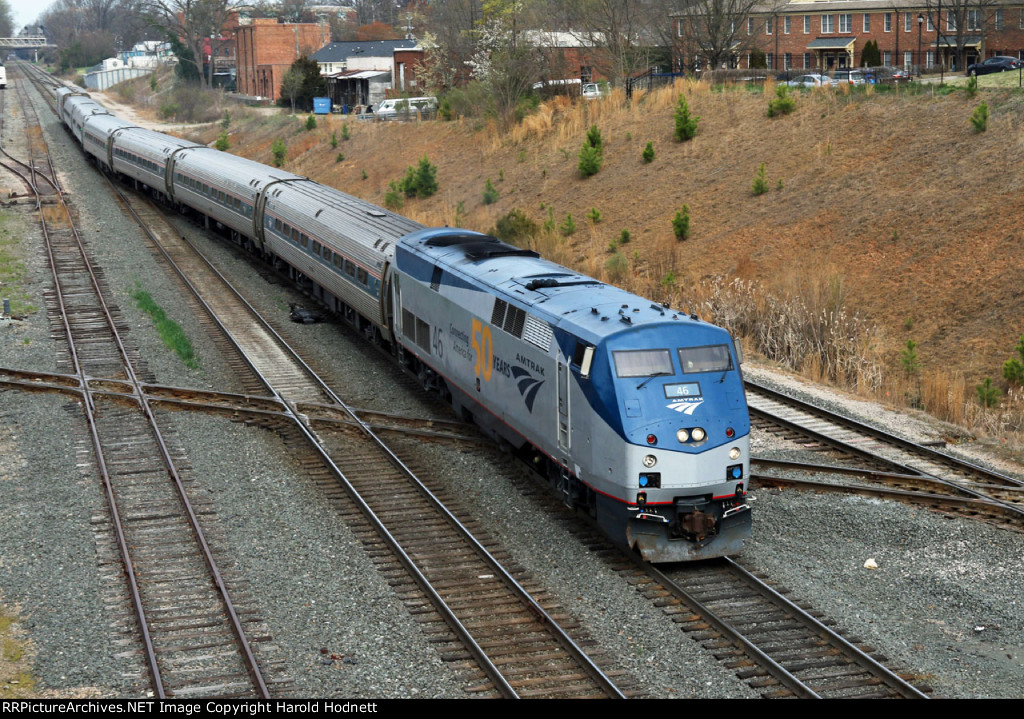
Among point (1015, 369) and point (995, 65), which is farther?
point (995, 65)

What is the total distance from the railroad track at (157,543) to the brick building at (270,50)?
247ft

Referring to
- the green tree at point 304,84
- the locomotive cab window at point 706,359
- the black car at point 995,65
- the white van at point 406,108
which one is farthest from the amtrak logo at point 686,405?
the green tree at point 304,84

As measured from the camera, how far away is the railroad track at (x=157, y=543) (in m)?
11.5

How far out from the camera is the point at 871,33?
207 ft

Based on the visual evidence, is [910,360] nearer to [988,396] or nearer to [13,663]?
[988,396]

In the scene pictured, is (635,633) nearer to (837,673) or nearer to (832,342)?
(837,673)

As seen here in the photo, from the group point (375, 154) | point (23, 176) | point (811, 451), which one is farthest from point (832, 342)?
point (23, 176)

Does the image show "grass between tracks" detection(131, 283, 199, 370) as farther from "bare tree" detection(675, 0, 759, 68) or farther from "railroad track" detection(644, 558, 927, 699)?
"bare tree" detection(675, 0, 759, 68)

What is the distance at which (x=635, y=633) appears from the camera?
1220cm

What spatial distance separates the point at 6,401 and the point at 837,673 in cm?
1662

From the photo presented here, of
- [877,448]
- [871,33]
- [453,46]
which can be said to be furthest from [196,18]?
[877,448]

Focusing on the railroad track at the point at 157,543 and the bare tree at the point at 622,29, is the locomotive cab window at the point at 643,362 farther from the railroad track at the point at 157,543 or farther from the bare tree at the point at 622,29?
the bare tree at the point at 622,29

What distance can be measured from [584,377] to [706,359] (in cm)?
155

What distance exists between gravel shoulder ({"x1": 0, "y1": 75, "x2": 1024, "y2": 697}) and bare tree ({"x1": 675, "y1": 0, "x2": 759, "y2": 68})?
34.8 metres
